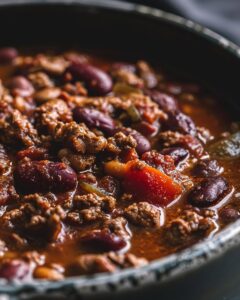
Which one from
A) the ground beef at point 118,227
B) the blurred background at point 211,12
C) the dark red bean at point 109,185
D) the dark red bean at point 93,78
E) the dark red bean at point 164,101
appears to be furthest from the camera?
the blurred background at point 211,12

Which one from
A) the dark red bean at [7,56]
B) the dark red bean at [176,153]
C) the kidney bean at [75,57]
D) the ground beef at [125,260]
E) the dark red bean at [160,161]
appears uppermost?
the dark red bean at [176,153]

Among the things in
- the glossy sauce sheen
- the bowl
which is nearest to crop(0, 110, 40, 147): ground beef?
the glossy sauce sheen

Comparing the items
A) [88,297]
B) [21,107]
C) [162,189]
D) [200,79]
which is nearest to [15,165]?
[21,107]

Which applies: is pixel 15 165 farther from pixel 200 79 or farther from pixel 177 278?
pixel 200 79

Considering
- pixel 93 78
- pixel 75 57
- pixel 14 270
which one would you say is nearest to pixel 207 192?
pixel 14 270

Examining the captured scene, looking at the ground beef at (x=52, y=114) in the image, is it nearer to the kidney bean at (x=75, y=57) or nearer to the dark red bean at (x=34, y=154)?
the dark red bean at (x=34, y=154)

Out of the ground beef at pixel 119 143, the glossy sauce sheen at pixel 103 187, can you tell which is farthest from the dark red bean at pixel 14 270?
the ground beef at pixel 119 143

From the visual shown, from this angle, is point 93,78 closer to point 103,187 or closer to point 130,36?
point 130,36
